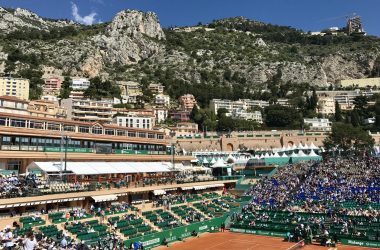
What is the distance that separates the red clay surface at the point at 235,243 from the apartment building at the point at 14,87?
106 m

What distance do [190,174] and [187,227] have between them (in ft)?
62.7

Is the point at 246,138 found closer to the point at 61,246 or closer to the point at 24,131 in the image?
the point at 24,131

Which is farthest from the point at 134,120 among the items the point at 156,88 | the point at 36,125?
the point at 36,125

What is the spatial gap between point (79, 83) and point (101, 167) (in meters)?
112

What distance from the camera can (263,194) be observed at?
51.2 meters

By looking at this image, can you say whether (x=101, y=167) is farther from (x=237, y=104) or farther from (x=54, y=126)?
(x=237, y=104)

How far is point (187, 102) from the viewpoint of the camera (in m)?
156

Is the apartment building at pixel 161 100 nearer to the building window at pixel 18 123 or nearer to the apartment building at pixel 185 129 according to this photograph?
the apartment building at pixel 185 129

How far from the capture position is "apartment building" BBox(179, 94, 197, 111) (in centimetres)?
15375

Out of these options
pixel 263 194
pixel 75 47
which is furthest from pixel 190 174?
pixel 75 47

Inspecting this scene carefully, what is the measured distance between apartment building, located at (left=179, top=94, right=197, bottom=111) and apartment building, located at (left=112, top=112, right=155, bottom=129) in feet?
122

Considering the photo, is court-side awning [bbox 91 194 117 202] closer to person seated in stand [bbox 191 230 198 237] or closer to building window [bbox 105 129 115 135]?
person seated in stand [bbox 191 230 198 237]

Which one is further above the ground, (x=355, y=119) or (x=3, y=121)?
(x=355, y=119)

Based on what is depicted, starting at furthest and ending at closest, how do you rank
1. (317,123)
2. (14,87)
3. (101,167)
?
(317,123) → (14,87) → (101,167)
